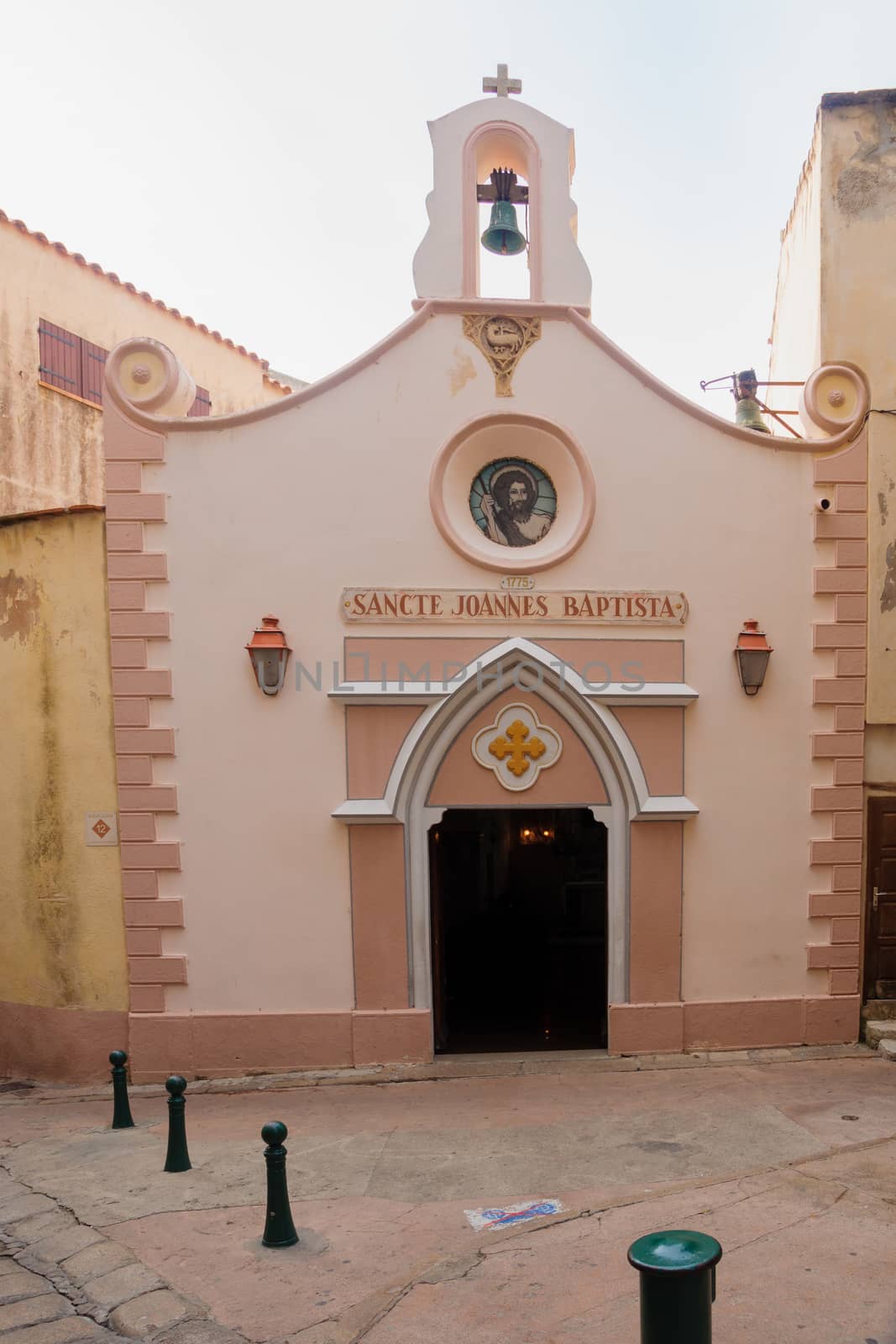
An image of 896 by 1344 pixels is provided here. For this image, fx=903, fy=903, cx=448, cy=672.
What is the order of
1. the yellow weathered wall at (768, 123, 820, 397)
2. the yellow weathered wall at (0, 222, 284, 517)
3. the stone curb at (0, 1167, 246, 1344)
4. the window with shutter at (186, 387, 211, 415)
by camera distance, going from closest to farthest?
the stone curb at (0, 1167, 246, 1344), the yellow weathered wall at (768, 123, 820, 397), the yellow weathered wall at (0, 222, 284, 517), the window with shutter at (186, 387, 211, 415)

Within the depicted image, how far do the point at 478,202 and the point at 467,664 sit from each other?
442cm

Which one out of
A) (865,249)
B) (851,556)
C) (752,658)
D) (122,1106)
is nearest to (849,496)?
(851,556)

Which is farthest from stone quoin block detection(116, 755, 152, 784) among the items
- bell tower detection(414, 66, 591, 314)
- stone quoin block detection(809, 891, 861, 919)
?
stone quoin block detection(809, 891, 861, 919)

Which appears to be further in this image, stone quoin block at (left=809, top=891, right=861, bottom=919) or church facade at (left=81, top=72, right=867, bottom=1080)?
stone quoin block at (left=809, top=891, right=861, bottom=919)

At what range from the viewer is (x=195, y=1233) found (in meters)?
5.14

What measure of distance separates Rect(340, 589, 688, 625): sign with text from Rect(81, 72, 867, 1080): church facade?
0.08 feet

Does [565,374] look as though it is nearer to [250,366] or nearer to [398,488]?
[398,488]

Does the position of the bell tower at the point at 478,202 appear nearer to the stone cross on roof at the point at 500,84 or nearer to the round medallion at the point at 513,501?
the stone cross on roof at the point at 500,84

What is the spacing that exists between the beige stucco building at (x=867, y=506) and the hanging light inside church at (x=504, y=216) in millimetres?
3005

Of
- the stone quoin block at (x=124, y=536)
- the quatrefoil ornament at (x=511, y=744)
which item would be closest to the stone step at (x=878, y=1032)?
the quatrefoil ornament at (x=511, y=744)

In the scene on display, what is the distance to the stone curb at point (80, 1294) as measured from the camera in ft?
13.7

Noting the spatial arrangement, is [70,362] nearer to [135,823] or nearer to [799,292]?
[135,823]

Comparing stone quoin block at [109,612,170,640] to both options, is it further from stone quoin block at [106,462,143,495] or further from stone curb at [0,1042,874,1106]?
stone curb at [0,1042,874,1106]

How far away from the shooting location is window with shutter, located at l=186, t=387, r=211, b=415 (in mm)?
13781
